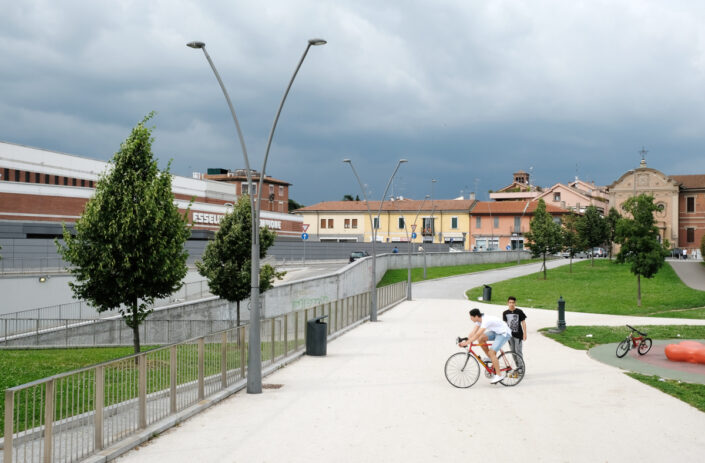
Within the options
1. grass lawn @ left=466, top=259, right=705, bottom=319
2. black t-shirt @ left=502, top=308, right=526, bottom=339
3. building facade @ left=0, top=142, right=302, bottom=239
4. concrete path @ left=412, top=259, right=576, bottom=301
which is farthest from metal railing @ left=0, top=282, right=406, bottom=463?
building facade @ left=0, top=142, right=302, bottom=239

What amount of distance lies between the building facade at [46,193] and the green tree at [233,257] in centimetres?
2052

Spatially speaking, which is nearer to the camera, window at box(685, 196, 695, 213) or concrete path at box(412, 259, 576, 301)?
concrete path at box(412, 259, 576, 301)

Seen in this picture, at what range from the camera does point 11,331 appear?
3100 cm

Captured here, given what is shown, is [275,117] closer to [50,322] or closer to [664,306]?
[50,322]

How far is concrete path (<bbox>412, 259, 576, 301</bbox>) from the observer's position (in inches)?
Result: 1786

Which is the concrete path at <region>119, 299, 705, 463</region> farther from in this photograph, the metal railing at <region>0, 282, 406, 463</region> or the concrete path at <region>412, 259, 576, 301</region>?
the concrete path at <region>412, 259, 576, 301</region>

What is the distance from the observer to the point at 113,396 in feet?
29.4

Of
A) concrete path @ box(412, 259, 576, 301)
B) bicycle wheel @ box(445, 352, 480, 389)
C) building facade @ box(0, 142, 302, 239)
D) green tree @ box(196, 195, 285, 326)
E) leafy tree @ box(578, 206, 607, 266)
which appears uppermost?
building facade @ box(0, 142, 302, 239)

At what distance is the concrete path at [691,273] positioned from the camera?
153 ft

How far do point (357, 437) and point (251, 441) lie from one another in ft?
4.74

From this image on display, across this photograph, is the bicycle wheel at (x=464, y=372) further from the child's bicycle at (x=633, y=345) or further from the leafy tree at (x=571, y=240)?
the leafy tree at (x=571, y=240)

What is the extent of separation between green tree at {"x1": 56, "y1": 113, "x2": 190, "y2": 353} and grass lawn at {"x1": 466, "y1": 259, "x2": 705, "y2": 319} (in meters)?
24.4

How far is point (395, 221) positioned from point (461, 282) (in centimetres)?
4585

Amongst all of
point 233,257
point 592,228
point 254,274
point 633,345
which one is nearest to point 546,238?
point 592,228
